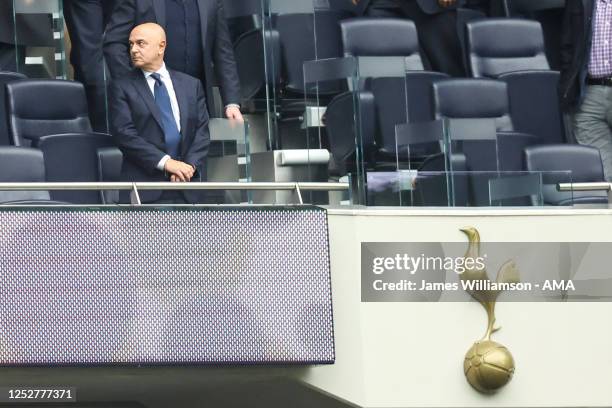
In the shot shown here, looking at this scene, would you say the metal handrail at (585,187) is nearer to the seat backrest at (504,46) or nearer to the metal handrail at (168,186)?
the metal handrail at (168,186)

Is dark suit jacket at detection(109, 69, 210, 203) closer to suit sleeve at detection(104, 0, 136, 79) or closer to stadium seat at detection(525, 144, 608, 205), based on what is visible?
suit sleeve at detection(104, 0, 136, 79)

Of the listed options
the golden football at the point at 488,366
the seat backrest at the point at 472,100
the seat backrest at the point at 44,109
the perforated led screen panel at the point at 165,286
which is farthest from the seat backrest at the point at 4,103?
the golden football at the point at 488,366

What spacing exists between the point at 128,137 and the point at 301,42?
1484 millimetres

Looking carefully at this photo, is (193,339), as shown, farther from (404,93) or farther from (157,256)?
(404,93)

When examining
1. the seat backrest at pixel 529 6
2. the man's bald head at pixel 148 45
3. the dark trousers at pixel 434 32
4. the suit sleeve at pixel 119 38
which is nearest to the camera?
the man's bald head at pixel 148 45

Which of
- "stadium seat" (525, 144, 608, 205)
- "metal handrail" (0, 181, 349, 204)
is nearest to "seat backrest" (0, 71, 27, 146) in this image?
"metal handrail" (0, 181, 349, 204)

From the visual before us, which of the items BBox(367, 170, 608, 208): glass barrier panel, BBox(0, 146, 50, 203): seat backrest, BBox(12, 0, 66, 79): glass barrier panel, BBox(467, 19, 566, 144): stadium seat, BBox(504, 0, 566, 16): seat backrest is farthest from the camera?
BBox(504, 0, 566, 16): seat backrest

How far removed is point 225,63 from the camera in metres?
7.35

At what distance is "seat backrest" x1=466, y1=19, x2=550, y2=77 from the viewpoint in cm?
852

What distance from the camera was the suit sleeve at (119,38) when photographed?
7.28m

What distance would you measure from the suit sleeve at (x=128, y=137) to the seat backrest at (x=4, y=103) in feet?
2.68

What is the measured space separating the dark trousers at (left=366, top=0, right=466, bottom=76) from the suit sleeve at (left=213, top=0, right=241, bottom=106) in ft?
4.88

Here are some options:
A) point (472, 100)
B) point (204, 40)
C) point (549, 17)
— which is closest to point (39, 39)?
point (204, 40)

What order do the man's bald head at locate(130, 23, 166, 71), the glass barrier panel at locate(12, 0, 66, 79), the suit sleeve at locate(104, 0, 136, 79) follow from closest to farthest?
the man's bald head at locate(130, 23, 166, 71) < the suit sleeve at locate(104, 0, 136, 79) < the glass barrier panel at locate(12, 0, 66, 79)
